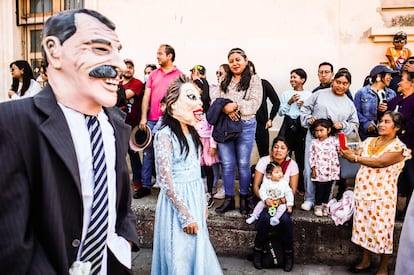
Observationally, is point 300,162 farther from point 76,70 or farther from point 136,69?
point 76,70

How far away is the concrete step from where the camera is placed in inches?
178

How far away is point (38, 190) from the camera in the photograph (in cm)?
144

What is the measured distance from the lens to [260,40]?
261 inches

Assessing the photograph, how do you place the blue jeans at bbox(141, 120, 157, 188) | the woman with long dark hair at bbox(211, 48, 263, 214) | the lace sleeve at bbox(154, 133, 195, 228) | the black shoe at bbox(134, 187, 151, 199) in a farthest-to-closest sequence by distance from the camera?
the blue jeans at bbox(141, 120, 157, 188) → the black shoe at bbox(134, 187, 151, 199) → the woman with long dark hair at bbox(211, 48, 263, 214) → the lace sleeve at bbox(154, 133, 195, 228)

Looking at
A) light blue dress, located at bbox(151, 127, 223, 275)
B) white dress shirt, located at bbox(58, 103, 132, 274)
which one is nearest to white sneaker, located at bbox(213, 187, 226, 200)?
light blue dress, located at bbox(151, 127, 223, 275)

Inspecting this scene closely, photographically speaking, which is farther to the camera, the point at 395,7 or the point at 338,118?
the point at 395,7

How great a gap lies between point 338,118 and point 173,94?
2.35 metres

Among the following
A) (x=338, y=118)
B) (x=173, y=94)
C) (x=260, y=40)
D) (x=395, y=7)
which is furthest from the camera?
(x=260, y=40)

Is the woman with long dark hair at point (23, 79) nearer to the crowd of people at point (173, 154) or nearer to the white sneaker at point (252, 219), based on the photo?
the crowd of people at point (173, 154)

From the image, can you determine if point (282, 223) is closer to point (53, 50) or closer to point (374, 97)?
point (374, 97)

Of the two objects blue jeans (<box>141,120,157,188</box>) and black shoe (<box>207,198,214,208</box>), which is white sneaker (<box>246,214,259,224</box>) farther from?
blue jeans (<box>141,120,157,188</box>)

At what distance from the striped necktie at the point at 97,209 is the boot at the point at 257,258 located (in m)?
3.03

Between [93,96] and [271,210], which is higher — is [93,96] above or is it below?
above

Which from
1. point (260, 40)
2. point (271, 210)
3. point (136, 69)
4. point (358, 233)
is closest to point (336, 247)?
point (358, 233)
